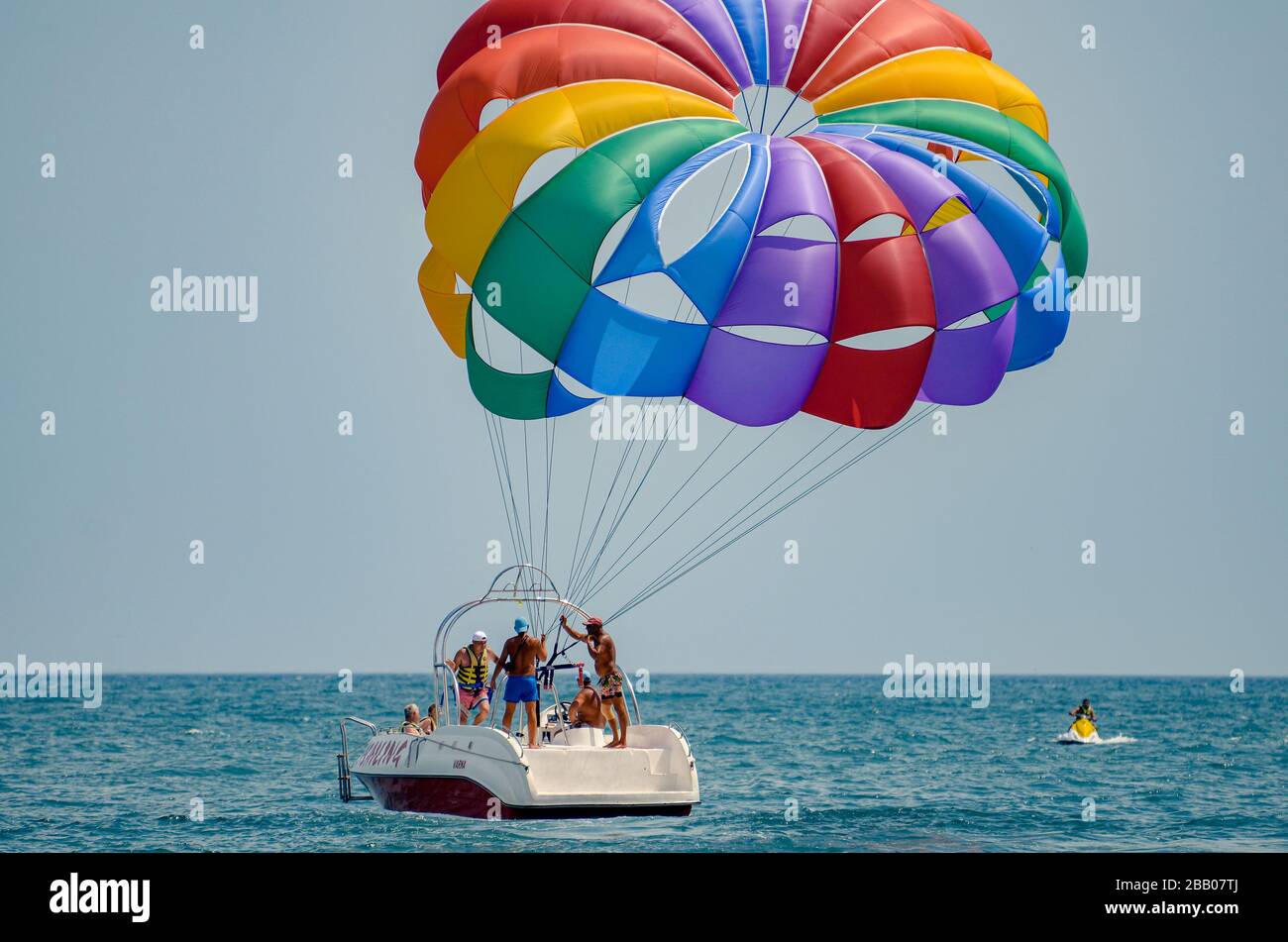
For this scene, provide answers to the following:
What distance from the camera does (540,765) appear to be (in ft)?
50.2

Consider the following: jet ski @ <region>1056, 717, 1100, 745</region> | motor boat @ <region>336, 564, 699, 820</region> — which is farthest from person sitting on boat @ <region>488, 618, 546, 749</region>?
jet ski @ <region>1056, 717, 1100, 745</region>

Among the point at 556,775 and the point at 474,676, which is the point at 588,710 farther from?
the point at 474,676

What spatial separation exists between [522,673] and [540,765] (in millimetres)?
1033

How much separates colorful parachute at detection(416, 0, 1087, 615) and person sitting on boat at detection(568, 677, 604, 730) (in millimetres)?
2856

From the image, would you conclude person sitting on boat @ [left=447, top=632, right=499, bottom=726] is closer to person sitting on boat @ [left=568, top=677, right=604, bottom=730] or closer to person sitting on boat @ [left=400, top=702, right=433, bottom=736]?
person sitting on boat @ [left=400, top=702, right=433, bottom=736]

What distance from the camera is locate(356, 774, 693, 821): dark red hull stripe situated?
15133 mm

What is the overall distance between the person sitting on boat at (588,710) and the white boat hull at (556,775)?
0.09 metres

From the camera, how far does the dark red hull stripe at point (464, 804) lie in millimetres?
15133

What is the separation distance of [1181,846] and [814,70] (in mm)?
9372

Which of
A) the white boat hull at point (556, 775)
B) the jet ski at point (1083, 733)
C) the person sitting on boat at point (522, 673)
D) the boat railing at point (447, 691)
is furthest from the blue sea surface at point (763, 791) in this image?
the person sitting on boat at point (522, 673)

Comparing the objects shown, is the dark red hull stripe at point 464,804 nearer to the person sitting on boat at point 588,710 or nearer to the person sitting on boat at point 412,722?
the person sitting on boat at point 412,722
